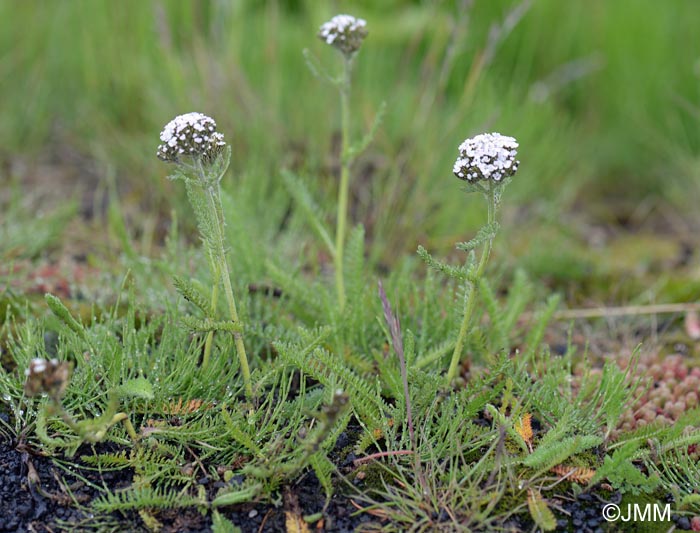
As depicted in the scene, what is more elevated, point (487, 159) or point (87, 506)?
point (487, 159)

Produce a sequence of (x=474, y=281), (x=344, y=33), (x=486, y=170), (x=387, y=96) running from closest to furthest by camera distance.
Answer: (x=486, y=170), (x=474, y=281), (x=344, y=33), (x=387, y=96)

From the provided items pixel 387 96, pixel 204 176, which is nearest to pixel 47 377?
pixel 204 176

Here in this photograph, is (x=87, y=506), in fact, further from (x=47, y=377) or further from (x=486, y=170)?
(x=486, y=170)

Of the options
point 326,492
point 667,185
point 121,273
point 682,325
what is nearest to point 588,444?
point 326,492

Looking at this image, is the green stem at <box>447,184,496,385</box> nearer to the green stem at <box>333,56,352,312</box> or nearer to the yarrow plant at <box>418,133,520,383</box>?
the yarrow plant at <box>418,133,520,383</box>

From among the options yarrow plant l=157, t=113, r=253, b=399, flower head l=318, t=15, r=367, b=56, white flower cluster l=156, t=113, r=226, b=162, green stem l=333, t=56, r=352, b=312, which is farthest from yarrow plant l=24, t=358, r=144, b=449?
flower head l=318, t=15, r=367, b=56
